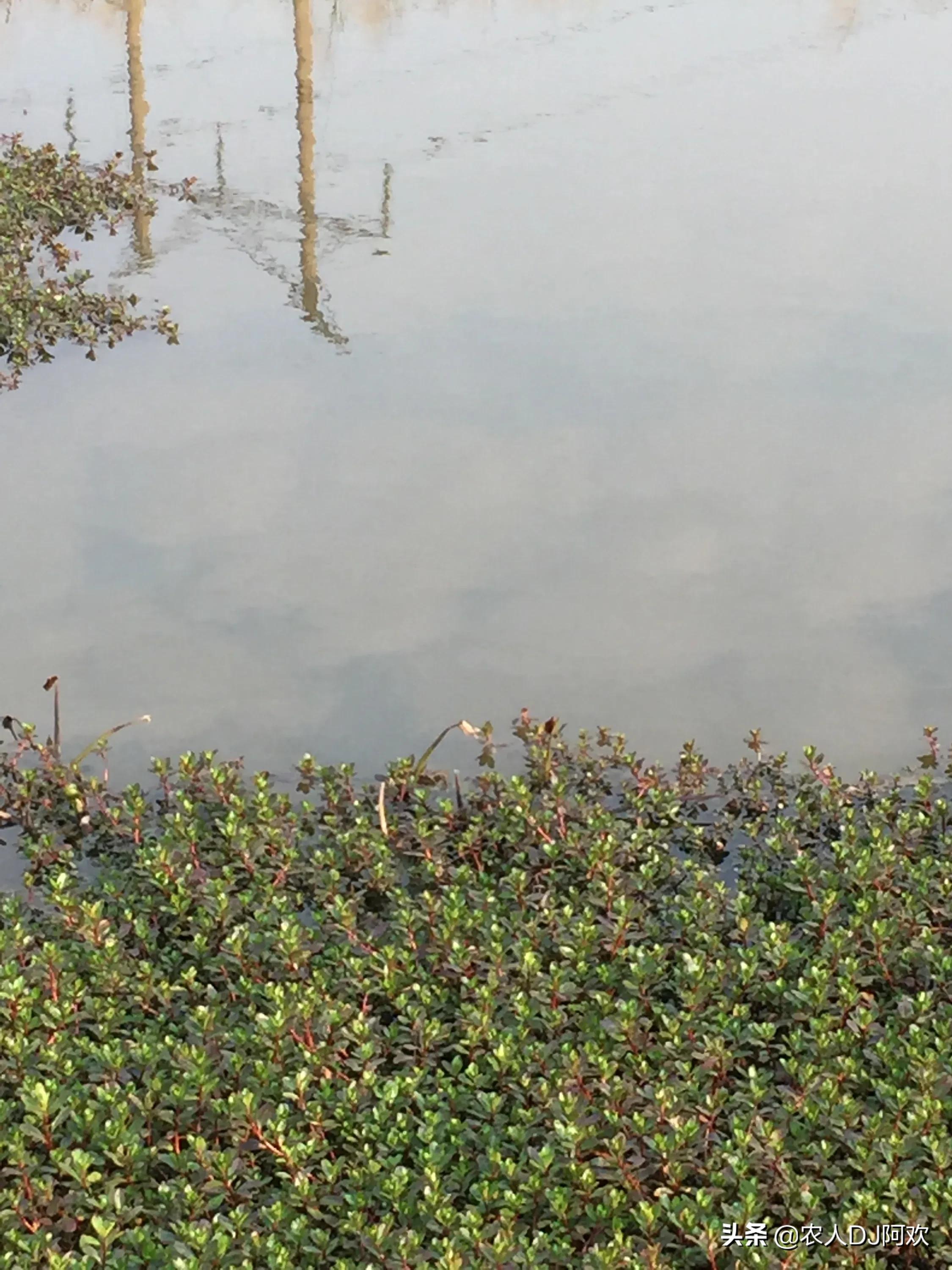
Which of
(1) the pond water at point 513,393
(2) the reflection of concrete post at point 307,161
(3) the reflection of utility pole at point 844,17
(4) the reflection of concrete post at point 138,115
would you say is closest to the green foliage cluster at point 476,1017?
(1) the pond water at point 513,393

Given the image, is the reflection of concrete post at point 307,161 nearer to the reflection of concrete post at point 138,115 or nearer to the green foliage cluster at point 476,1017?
the reflection of concrete post at point 138,115

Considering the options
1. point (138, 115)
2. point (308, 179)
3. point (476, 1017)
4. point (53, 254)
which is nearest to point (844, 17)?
point (308, 179)

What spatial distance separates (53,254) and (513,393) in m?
5.47

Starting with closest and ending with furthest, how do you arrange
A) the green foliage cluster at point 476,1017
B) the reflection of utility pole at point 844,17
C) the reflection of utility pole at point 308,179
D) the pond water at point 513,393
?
the green foliage cluster at point 476,1017, the pond water at point 513,393, the reflection of utility pole at point 308,179, the reflection of utility pole at point 844,17

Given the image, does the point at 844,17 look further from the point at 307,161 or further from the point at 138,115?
the point at 138,115

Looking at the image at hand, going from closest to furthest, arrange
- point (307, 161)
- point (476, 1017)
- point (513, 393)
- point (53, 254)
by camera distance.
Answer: point (476, 1017), point (513, 393), point (53, 254), point (307, 161)

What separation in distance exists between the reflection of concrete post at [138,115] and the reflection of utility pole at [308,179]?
1582 mm

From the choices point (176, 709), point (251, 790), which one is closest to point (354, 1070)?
point (251, 790)

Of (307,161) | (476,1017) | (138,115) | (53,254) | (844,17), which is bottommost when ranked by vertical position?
(476,1017)

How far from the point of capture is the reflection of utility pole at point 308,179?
13.4 meters

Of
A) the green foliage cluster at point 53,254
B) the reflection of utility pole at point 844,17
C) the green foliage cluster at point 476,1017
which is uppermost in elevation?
the reflection of utility pole at point 844,17

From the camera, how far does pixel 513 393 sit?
37.7 feet

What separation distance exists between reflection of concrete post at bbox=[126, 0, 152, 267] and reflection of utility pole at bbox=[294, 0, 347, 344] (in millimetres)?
1582

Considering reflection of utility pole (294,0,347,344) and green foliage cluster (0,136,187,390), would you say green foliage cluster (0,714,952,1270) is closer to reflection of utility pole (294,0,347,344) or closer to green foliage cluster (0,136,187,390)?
green foliage cluster (0,136,187,390)
